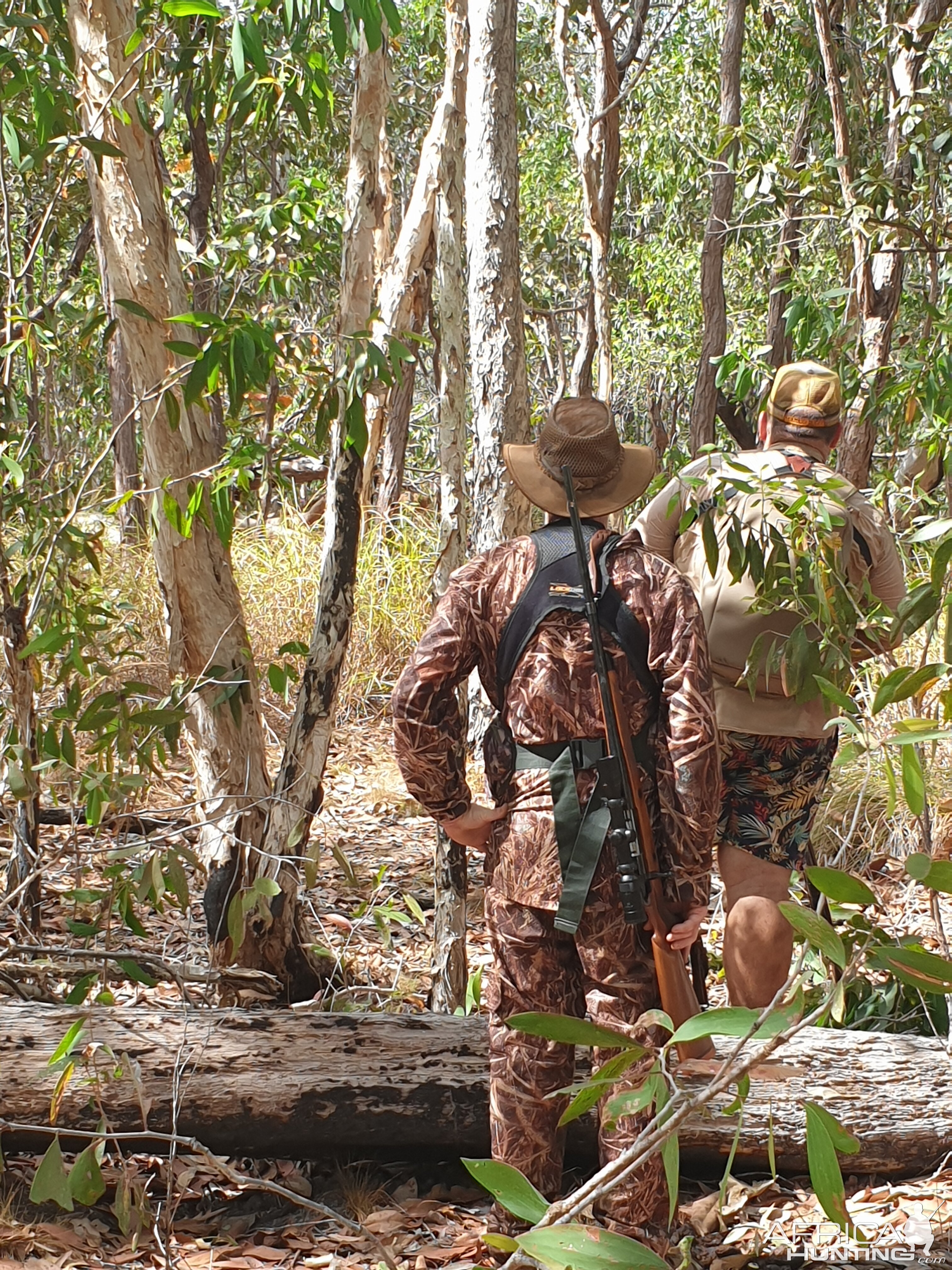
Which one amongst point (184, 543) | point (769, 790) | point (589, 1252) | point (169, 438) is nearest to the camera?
A: point (589, 1252)

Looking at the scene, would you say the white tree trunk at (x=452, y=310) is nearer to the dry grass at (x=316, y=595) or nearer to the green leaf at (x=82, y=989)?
the green leaf at (x=82, y=989)

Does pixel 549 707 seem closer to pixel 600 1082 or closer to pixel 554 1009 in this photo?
pixel 554 1009

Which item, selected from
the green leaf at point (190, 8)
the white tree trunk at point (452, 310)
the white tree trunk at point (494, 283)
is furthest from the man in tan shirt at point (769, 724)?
the green leaf at point (190, 8)

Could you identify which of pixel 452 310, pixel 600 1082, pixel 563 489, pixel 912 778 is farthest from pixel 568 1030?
pixel 452 310

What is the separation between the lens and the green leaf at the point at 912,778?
148 cm

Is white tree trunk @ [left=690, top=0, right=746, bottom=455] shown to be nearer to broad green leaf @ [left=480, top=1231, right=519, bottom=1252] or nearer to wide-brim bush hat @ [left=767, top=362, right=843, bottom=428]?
wide-brim bush hat @ [left=767, top=362, right=843, bottom=428]

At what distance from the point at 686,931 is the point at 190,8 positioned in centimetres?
245

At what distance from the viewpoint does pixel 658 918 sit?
8.94 feet

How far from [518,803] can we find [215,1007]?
118 centimetres

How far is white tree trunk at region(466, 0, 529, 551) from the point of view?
14.5 feet

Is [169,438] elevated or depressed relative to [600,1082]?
elevated

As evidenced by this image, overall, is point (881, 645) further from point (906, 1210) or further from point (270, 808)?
point (270, 808)

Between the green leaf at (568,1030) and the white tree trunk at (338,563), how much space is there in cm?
272

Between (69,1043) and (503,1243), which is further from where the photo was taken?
(69,1043)
